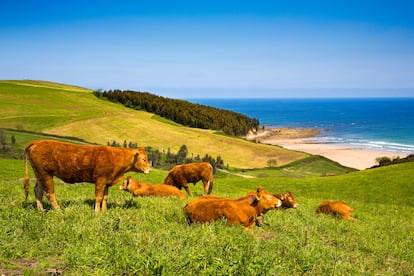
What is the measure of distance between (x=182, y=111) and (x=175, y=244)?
156 meters

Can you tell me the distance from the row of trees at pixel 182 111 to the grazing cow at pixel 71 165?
145826 millimetres

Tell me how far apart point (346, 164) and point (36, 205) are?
99.9m

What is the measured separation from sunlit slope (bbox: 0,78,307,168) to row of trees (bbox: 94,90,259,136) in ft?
80.3

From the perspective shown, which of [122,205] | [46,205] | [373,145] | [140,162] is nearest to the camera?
[46,205]

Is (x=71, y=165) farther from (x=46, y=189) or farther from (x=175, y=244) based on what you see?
(x=175, y=244)

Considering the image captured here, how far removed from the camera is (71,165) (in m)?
12.1

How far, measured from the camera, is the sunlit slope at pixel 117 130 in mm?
105062

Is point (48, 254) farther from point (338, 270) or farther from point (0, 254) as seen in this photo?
point (338, 270)

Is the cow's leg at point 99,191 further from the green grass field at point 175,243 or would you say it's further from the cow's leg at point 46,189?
the cow's leg at point 46,189

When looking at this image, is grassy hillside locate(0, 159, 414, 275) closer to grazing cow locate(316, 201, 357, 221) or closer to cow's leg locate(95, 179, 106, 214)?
cow's leg locate(95, 179, 106, 214)

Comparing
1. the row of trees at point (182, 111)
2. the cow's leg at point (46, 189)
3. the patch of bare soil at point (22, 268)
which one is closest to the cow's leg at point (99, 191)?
the cow's leg at point (46, 189)

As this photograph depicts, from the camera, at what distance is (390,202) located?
29.8m

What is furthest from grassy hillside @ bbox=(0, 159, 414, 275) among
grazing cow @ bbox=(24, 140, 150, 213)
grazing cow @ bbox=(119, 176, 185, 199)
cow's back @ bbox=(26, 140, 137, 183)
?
grazing cow @ bbox=(119, 176, 185, 199)

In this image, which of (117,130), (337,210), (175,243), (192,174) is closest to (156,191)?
(192,174)
